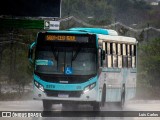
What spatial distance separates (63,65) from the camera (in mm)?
9953

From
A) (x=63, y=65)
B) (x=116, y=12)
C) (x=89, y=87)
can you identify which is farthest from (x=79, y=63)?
(x=116, y=12)

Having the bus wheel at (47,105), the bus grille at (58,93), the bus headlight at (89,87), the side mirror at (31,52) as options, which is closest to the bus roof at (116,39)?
the bus headlight at (89,87)

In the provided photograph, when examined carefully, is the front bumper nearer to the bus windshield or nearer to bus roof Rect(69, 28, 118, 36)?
the bus windshield

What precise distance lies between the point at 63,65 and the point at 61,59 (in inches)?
2.7

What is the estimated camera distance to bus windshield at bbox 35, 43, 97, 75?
995 cm

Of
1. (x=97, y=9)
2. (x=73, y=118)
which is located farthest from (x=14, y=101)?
(x=97, y=9)

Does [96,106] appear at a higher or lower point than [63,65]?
lower

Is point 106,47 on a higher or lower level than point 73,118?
higher

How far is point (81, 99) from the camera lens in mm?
10055

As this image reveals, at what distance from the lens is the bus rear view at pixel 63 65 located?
392 inches

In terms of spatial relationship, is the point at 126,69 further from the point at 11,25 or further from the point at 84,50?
the point at 11,25

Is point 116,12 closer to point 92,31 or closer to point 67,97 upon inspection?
point 92,31

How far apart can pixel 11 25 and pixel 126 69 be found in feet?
5.03

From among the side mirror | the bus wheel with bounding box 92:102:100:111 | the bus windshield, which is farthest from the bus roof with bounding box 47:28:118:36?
the bus wheel with bounding box 92:102:100:111
